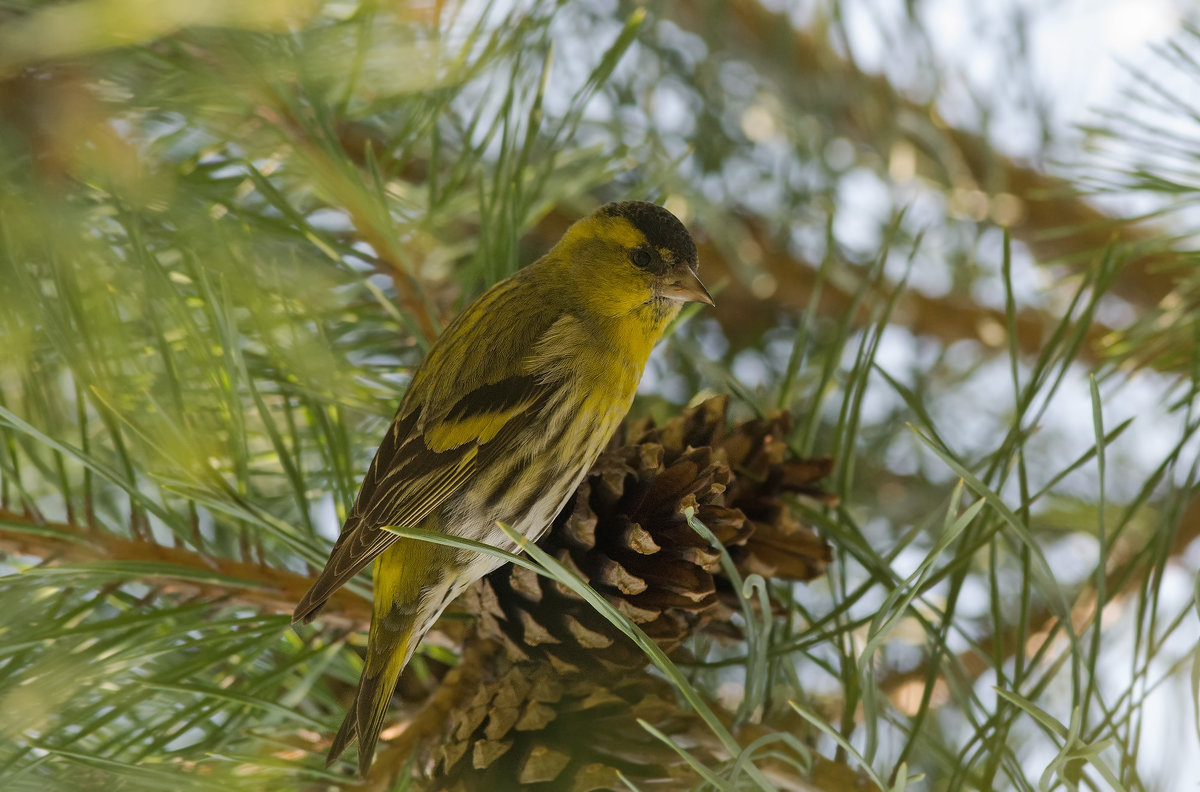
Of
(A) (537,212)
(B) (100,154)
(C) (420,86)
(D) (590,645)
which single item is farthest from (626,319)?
(B) (100,154)

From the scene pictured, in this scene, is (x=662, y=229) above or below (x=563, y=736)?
above

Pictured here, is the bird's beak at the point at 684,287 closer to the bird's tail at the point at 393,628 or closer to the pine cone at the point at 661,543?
the pine cone at the point at 661,543

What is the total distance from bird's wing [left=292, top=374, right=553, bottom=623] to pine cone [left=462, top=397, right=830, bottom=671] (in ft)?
0.42

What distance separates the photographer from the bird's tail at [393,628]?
0.92m

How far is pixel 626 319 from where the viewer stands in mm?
1352

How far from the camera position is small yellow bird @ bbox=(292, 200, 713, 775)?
3.15ft

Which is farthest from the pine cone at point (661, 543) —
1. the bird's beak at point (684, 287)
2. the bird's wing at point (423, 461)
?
the bird's beak at point (684, 287)

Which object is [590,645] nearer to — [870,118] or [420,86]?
[420,86]

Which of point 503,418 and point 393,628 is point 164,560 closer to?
point 393,628

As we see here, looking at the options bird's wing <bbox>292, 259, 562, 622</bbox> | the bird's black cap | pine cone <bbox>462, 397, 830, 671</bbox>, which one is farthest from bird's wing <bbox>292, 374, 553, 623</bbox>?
the bird's black cap

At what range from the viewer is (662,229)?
134cm

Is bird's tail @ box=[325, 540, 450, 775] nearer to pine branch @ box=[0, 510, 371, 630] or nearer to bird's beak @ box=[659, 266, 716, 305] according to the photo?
pine branch @ box=[0, 510, 371, 630]

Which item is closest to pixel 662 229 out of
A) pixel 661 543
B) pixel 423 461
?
pixel 423 461

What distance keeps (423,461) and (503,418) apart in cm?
14
